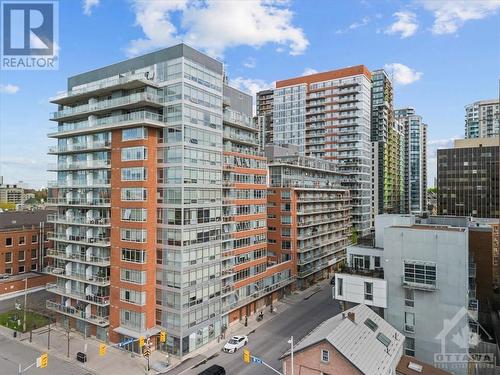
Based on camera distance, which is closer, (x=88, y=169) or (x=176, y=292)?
(x=176, y=292)

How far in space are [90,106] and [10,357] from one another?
31.8m

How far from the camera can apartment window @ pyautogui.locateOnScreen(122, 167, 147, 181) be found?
40500 mm

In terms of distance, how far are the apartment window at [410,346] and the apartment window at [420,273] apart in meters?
6.16

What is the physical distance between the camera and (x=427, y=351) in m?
35.1

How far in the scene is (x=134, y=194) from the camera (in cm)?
4100

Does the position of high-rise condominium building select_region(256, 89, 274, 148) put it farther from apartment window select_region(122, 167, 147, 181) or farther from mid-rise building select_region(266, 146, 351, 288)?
apartment window select_region(122, 167, 147, 181)

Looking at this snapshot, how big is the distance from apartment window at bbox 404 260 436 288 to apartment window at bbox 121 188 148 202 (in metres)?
30.7

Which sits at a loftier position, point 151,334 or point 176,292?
point 176,292

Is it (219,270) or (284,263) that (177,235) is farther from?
(284,263)

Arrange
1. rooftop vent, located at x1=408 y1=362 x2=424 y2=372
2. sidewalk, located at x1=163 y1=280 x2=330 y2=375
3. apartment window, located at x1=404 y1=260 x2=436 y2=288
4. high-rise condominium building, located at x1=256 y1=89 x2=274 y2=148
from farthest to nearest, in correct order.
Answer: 1. high-rise condominium building, located at x1=256 y1=89 x2=274 y2=148
2. sidewalk, located at x1=163 y1=280 x2=330 y2=375
3. apartment window, located at x1=404 y1=260 x2=436 y2=288
4. rooftop vent, located at x1=408 y1=362 x2=424 y2=372

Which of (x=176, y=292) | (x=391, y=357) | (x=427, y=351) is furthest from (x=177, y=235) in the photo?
(x=427, y=351)

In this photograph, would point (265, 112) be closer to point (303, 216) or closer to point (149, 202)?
point (303, 216)

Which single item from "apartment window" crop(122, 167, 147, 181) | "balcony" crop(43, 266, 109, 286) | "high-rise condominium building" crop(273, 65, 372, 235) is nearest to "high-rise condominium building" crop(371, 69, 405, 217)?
"high-rise condominium building" crop(273, 65, 372, 235)

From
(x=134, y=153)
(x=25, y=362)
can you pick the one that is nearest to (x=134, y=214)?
(x=134, y=153)
